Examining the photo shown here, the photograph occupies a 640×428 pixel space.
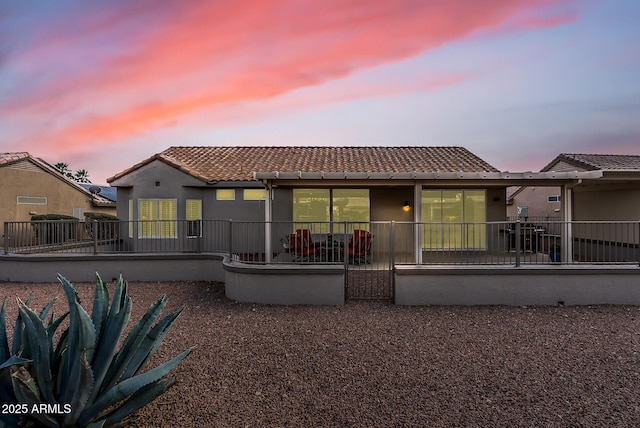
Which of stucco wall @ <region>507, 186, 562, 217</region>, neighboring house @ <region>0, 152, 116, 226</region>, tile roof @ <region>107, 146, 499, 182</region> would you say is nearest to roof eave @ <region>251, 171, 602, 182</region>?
tile roof @ <region>107, 146, 499, 182</region>

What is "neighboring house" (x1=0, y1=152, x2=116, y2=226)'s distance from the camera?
14.5 metres

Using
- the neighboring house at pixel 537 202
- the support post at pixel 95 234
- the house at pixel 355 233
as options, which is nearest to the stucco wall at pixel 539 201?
the neighboring house at pixel 537 202

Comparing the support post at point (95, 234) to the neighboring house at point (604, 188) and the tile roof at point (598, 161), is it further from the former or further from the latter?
the tile roof at point (598, 161)

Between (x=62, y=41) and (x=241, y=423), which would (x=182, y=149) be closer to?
(x=62, y=41)

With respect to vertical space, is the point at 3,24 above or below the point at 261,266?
above

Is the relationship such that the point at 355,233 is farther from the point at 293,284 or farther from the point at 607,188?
the point at 607,188

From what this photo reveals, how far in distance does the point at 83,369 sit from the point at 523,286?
A: 7736 mm

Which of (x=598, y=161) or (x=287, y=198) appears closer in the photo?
(x=598, y=161)

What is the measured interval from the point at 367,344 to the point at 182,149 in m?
14.5

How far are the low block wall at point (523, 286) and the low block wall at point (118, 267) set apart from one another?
561 centimetres

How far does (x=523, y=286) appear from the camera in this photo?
7145 mm

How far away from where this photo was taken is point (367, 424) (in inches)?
123

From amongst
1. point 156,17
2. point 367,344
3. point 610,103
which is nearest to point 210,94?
point 156,17

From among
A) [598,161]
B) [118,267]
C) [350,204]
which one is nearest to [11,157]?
[118,267]
